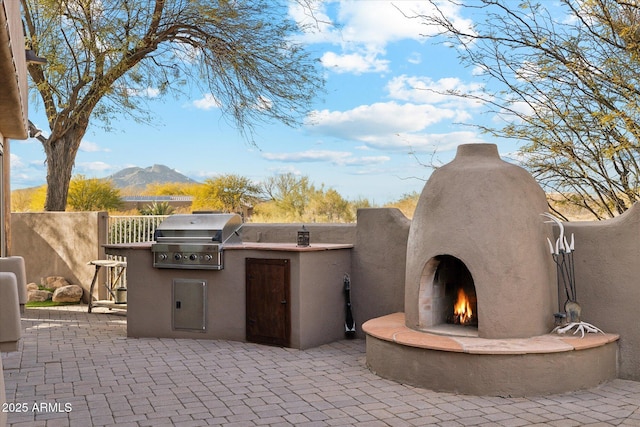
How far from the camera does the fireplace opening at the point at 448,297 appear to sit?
6539 millimetres

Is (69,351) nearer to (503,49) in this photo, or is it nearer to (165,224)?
(165,224)

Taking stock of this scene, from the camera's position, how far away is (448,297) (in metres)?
6.89

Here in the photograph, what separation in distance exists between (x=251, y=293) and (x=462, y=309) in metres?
2.68

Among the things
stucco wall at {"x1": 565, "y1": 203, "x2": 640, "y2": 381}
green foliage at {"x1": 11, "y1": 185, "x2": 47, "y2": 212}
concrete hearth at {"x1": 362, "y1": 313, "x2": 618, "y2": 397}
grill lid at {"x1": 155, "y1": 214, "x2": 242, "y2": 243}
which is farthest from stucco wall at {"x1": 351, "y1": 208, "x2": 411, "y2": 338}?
green foliage at {"x1": 11, "y1": 185, "x2": 47, "y2": 212}

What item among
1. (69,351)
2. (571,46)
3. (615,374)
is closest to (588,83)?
(571,46)

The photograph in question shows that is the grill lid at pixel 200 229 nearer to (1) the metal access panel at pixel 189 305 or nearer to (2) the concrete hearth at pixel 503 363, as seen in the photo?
(1) the metal access panel at pixel 189 305

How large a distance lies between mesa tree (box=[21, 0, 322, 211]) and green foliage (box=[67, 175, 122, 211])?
956 cm

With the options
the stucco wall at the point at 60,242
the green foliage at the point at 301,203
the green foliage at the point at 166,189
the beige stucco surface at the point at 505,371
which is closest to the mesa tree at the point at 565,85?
the beige stucco surface at the point at 505,371

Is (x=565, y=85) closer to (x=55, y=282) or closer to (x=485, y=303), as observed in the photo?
(x=485, y=303)

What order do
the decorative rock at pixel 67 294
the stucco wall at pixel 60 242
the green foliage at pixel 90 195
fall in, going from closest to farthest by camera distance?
the decorative rock at pixel 67 294 → the stucco wall at pixel 60 242 → the green foliage at pixel 90 195

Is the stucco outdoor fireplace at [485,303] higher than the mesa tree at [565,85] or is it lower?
lower

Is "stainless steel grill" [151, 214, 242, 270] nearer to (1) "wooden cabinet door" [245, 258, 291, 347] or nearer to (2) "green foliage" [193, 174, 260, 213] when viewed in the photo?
(1) "wooden cabinet door" [245, 258, 291, 347]

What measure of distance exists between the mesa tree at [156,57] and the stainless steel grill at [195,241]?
774 cm

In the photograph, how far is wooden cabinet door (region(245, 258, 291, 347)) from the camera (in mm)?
7676
